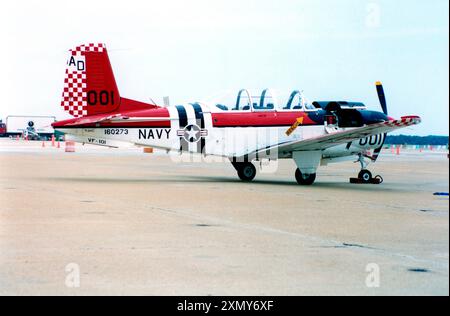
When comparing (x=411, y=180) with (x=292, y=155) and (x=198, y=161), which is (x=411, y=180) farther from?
(x=198, y=161)

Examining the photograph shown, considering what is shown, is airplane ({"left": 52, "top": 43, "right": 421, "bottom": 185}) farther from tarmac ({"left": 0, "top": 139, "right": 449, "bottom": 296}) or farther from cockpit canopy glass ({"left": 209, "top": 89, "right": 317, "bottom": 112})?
tarmac ({"left": 0, "top": 139, "right": 449, "bottom": 296})

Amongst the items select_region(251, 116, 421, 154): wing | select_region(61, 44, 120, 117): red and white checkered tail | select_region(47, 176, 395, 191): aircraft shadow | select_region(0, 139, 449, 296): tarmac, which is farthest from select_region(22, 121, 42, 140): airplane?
select_region(0, 139, 449, 296): tarmac

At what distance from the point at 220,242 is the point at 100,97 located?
10598 millimetres

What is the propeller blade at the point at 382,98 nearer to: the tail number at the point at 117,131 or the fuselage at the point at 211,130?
the fuselage at the point at 211,130

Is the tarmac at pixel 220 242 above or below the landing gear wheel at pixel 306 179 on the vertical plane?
below

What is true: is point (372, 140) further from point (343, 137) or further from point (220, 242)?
point (220, 242)

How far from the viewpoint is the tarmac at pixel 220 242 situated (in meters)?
6.09

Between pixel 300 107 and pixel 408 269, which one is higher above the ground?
pixel 300 107

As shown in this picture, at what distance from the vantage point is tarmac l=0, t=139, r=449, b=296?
6090 millimetres

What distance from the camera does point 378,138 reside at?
1962 cm

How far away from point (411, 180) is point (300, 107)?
166 inches

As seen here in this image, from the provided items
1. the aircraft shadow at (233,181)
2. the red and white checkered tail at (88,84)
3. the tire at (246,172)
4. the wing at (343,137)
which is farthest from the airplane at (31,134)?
the wing at (343,137)
